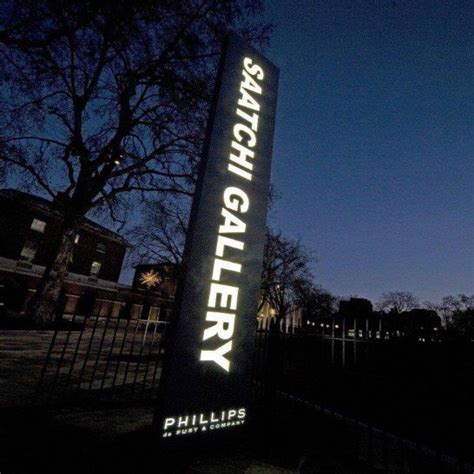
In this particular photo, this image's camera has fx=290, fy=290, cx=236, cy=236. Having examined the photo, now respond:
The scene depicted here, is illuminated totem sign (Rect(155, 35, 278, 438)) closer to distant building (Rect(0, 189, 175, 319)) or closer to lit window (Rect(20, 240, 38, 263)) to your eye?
distant building (Rect(0, 189, 175, 319))

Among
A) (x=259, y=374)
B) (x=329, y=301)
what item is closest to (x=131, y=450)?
(x=259, y=374)

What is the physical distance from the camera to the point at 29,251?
2933 centimetres

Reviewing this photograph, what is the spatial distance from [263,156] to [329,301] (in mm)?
74690

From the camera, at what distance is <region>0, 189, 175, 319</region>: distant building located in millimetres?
26734

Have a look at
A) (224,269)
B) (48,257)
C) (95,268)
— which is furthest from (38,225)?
(224,269)

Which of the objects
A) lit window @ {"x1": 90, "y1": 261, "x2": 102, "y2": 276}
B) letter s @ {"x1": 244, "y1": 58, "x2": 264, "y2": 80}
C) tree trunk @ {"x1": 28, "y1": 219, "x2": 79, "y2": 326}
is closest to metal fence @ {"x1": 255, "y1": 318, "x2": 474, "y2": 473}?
letter s @ {"x1": 244, "y1": 58, "x2": 264, "y2": 80}

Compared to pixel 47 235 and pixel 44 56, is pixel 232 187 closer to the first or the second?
pixel 44 56

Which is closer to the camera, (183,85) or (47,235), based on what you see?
(183,85)

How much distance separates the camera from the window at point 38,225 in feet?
98.2

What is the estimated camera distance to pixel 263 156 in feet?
16.4

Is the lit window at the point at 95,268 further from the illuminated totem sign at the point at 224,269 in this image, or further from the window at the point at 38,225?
the illuminated totem sign at the point at 224,269

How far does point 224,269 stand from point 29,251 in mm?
32792

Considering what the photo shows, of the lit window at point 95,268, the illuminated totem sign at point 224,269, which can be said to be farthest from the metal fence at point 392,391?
the lit window at point 95,268

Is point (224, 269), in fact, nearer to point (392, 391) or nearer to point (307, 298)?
point (392, 391)
